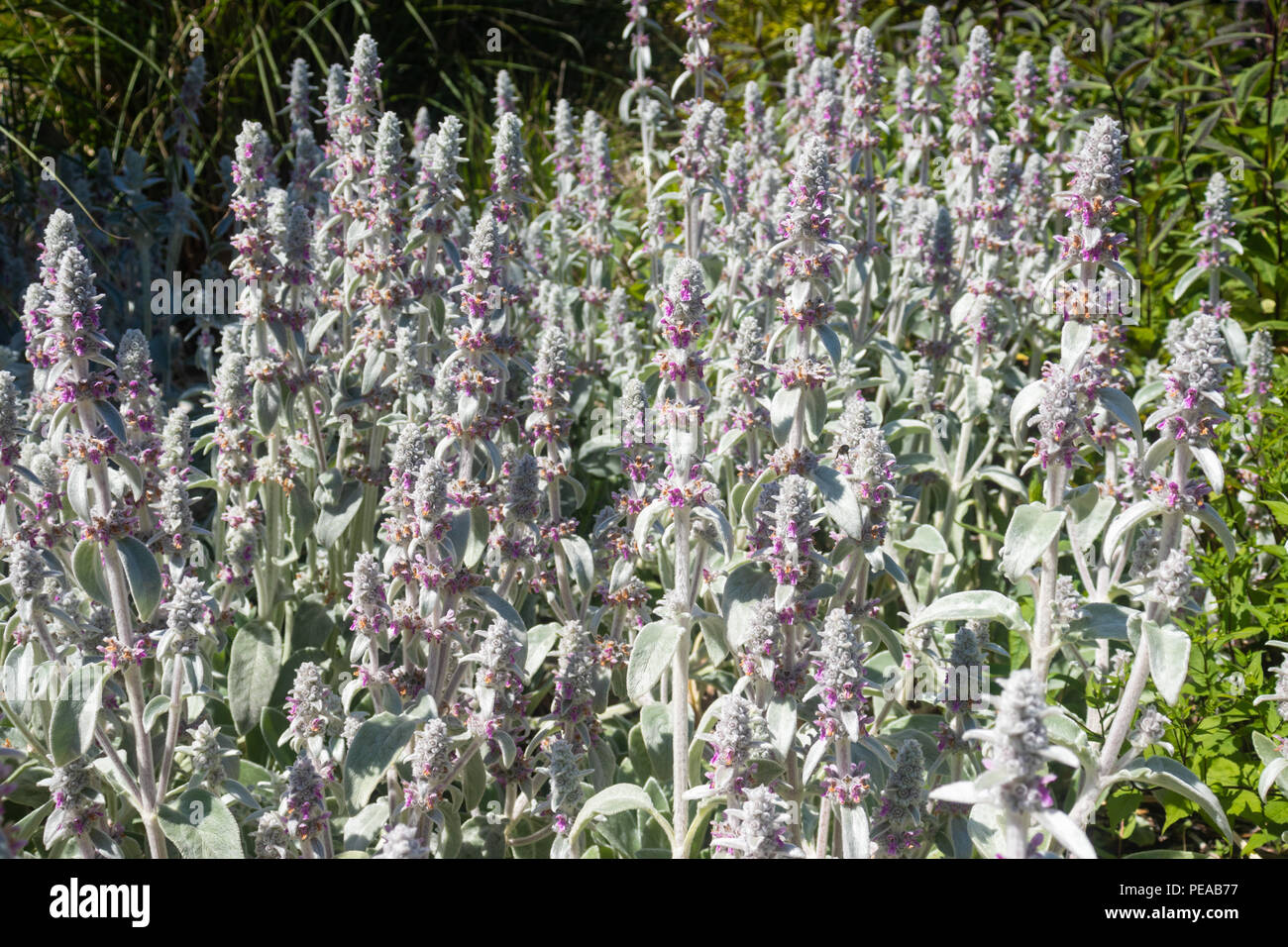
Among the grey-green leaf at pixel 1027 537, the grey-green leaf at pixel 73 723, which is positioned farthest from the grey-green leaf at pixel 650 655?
the grey-green leaf at pixel 73 723

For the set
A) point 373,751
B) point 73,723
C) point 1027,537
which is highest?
point 1027,537

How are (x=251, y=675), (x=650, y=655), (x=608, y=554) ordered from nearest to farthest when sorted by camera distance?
(x=650, y=655) < (x=251, y=675) < (x=608, y=554)

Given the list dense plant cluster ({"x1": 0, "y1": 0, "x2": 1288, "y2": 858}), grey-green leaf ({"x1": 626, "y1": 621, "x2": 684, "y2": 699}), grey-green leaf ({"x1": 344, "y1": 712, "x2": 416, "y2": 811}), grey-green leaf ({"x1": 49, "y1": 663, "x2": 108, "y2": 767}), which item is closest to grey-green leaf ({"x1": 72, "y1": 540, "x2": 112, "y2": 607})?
dense plant cluster ({"x1": 0, "y1": 0, "x2": 1288, "y2": 858})

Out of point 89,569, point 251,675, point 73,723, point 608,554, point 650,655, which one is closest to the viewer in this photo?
point 73,723

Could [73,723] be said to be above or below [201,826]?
above

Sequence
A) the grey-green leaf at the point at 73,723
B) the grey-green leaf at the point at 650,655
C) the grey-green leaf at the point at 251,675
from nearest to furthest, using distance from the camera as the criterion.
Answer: the grey-green leaf at the point at 73,723
the grey-green leaf at the point at 650,655
the grey-green leaf at the point at 251,675

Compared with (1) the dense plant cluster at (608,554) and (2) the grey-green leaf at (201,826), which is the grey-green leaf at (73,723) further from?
(2) the grey-green leaf at (201,826)

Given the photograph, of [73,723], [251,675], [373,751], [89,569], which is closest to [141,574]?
[89,569]

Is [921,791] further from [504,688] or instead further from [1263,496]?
[1263,496]

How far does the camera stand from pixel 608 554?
4.08m

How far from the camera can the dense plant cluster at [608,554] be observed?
298 centimetres

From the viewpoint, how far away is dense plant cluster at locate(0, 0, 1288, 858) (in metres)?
2.98

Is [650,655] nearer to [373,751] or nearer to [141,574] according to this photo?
[373,751]

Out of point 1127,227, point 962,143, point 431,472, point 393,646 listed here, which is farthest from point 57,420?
point 1127,227
